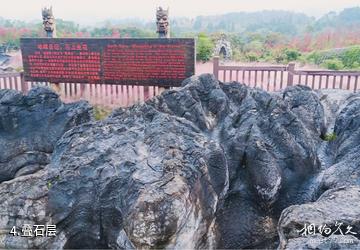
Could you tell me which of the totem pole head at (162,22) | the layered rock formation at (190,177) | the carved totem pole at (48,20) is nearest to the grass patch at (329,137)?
the layered rock formation at (190,177)

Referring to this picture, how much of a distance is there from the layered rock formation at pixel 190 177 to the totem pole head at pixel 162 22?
13.9 ft

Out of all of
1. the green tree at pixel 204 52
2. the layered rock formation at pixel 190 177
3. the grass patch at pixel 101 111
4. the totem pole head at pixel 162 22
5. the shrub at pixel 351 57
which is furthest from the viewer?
the shrub at pixel 351 57

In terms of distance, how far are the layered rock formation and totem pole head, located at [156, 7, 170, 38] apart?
4.25 metres

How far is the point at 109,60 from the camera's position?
370 inches

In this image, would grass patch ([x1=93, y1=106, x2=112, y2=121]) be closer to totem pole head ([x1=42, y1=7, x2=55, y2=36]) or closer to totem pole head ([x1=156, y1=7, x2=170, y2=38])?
totem pole head ([x1=156, y1=7, x2=170, y2=38])

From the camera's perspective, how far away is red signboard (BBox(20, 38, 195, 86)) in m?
8.95

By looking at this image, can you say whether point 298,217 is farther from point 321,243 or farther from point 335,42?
point 335,42

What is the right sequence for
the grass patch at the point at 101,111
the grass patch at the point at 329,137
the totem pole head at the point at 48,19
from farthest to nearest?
the totem pole head at the point at 48,19 < the grass patch at the point at 101,111 < the grass patch at the point at 329,137

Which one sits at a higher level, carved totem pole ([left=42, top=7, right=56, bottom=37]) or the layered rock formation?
carved totem pole ([left=42, top=7, right=56, bottom=37])

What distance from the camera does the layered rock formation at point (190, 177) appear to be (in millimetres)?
3162

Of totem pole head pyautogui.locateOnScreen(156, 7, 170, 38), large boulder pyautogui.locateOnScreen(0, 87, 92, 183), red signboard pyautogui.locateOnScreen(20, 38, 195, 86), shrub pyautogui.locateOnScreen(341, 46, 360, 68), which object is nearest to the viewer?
large boulder pyautogui.locateOnScreen(0, 87, 92, 183)

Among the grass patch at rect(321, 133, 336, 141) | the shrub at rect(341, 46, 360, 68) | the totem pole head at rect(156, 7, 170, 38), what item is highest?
the totem pole head at rect(156, 7, 170, 38)

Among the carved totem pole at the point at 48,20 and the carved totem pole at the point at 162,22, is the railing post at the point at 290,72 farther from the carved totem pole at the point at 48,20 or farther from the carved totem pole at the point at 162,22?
the carved totem pole at the point at 48,20

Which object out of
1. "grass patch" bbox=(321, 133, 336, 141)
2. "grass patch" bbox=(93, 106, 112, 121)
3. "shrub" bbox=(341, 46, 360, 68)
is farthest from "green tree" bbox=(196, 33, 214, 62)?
"grass patch" bbox=(321, 133, 336, 141)
